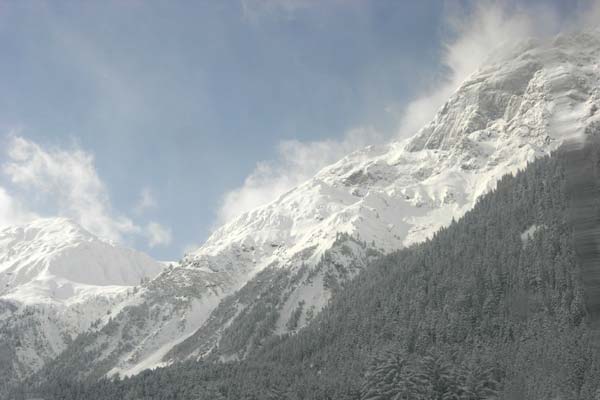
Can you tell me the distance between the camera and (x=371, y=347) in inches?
5443

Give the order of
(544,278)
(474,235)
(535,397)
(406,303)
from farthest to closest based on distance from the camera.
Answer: (474,235)
(406,303)
(544,278)
(535,397)

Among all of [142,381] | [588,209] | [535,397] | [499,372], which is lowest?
[588,209]

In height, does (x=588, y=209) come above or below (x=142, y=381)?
below

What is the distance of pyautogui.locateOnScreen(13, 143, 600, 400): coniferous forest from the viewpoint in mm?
86688

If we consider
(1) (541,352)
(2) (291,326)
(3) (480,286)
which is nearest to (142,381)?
(2) (291,326)

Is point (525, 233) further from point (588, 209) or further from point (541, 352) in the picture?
point (588, 209)

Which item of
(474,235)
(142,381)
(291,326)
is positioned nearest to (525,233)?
(474,235)

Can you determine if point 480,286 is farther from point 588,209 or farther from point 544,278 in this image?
point 588,209

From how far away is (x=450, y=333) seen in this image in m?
130

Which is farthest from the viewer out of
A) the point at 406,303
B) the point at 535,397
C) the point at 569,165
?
the point at 406,303

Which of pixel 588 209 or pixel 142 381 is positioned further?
pixel 142 381

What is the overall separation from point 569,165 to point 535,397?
8437cm

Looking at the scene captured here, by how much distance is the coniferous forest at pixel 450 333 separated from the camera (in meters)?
86.7

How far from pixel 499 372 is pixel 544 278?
125 ft
